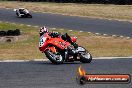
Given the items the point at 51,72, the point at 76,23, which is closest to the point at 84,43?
the point at 76,23

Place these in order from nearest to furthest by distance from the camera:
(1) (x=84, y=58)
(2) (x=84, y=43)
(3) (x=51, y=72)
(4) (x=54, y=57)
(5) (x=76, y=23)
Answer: (3) (x=51, y=72) → (4) (x=54, y=57) → (1) (x=84, y=58) → (2) (x=84, y=43) → (5) (x=76, y=23)

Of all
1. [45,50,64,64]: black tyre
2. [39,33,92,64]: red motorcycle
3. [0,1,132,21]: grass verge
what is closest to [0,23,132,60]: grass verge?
[39,33,92,64]: red motorcycle

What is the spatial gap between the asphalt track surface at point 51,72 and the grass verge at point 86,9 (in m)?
24.3

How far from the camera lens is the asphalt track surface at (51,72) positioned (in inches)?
488

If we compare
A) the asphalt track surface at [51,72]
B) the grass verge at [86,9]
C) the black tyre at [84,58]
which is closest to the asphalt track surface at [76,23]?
the grass verge at [86,9]

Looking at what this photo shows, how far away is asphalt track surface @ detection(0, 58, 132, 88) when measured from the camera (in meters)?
12.4

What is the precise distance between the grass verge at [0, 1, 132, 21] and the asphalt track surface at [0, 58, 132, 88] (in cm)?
2426

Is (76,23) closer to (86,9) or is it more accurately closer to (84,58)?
(86,9)

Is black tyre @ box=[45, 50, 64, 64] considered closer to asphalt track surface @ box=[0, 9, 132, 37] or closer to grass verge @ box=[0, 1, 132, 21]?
asphalt track surface @ box=[0, 9, 132, 37]

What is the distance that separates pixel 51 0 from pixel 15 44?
29209mm

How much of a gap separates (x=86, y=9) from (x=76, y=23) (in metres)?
9.34

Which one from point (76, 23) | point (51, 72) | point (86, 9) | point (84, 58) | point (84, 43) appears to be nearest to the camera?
point (51, 72)

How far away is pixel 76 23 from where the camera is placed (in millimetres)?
38531

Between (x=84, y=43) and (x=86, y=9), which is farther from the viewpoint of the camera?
(x=86, y=9)
